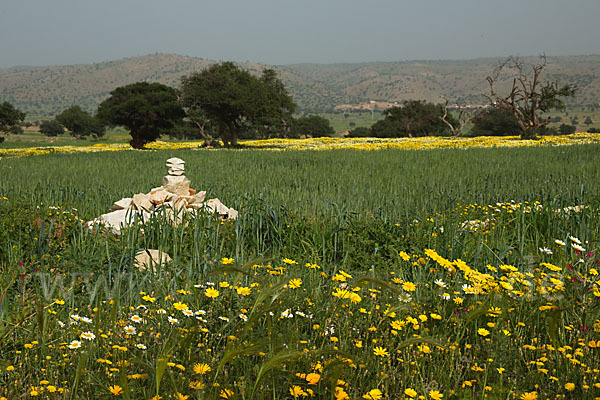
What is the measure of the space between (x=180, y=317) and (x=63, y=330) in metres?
0.76

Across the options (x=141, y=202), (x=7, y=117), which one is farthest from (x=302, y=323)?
(x=7, y=117)

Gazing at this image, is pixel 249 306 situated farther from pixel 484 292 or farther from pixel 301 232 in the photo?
pixel 301 232

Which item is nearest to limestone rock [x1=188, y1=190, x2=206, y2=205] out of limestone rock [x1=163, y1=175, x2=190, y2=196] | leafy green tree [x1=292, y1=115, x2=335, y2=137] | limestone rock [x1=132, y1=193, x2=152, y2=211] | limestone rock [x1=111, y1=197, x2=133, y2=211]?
limestone rock [x1=163, y1=175, x2=190, y2=196]

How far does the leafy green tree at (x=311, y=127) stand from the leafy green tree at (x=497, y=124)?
1273 inches

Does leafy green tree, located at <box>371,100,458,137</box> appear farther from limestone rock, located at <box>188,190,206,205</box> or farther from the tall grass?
limestone rock, located at <box>188,190,206,205</box>

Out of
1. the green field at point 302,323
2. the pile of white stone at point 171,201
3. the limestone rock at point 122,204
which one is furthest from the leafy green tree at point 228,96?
the green field at point 302,323

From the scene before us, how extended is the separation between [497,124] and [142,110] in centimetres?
6287

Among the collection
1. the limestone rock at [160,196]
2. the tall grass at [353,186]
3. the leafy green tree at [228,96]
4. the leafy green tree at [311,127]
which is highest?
the leafy green tree at [228,96]

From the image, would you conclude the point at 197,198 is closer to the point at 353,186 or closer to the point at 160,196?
the point at 160,196

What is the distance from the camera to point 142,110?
48.0 metres

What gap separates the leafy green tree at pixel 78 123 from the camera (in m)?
103

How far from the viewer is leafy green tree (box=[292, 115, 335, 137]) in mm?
100750

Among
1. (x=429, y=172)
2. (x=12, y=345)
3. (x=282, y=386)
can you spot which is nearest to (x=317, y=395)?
(x=282, y=386)

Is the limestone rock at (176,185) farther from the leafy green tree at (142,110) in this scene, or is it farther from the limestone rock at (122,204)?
the leafy green tree at (142,110)
